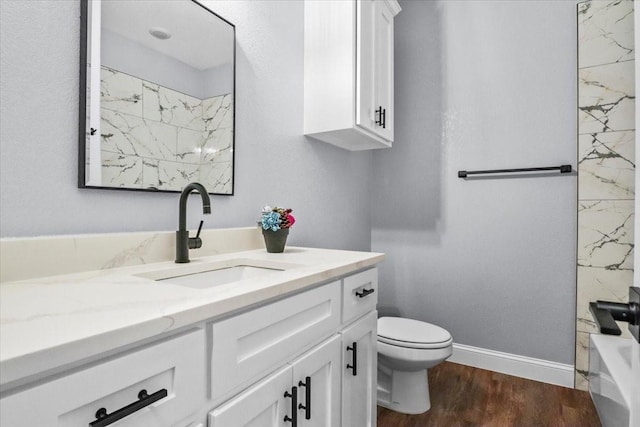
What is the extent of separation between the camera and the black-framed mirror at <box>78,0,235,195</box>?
1.03m

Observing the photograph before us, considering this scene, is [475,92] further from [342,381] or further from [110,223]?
[110,223]

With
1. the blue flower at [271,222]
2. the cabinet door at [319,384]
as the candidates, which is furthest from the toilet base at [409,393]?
the blue flower at [271,222]

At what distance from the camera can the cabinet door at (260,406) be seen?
0.71m

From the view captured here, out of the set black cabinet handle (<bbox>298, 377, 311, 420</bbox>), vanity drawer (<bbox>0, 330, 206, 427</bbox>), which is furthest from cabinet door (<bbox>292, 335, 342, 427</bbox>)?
vanity drawer (<bbox>0, 330, 206, 427</bbox>)

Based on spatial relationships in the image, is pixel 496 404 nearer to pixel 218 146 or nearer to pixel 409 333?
pixel 409 333

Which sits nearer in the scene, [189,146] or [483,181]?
[189,146]

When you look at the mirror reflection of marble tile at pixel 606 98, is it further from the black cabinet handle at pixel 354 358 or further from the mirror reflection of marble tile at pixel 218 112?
the mirror reflection of marble tile at pixel 218 112

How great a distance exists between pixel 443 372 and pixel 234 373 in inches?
77.2

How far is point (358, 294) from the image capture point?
1.27m

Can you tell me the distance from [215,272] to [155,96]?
25.1 inches

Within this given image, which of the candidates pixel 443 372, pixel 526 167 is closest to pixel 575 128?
pixel 526 167

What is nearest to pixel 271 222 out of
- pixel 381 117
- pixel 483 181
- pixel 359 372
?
pixel 359 372

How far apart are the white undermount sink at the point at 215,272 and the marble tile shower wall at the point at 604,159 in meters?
1.87

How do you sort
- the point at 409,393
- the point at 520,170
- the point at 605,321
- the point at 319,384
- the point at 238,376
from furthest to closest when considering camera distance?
the point at 520,170 < the point at 409,393 < the point at 319,384 < the point at 238,376 < the point at 605,321
